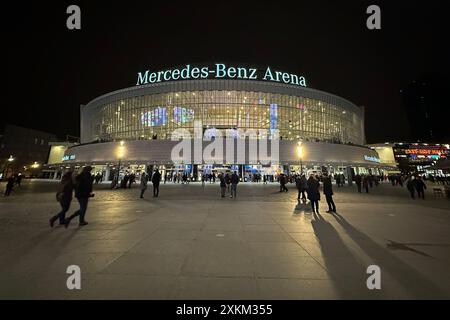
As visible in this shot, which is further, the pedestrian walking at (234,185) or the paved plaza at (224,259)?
the pedestrian walking at (234,185)

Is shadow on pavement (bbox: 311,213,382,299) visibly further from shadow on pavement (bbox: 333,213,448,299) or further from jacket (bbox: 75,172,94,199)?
jacket (bbox: 75,172,94,199)

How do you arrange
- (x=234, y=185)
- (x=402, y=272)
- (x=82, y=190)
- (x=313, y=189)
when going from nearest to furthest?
(x=402, y=272), (x=82, y=190), (x=313, y=189), (x=234, y=185)

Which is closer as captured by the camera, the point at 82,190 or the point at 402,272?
the point at 402,272

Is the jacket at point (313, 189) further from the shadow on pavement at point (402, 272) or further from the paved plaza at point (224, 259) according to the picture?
the shadow on pavement at point (402, 272)

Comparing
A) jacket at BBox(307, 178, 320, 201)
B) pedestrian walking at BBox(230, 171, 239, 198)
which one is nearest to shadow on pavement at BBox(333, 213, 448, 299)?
jacket at BBox(307, 178, 320, 201)

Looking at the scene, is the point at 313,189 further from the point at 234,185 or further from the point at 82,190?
the point at 82,190

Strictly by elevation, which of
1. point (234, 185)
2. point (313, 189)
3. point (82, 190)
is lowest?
point (234, 185)

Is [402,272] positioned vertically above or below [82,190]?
below

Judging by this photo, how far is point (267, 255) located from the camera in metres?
6.27

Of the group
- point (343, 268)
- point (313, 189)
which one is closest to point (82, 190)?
point (343, 268)

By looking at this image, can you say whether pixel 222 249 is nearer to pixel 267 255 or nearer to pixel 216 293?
pixel 267 255

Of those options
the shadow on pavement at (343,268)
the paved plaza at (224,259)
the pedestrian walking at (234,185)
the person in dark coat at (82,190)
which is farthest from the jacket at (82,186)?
the pedestrian walking at (234,185)

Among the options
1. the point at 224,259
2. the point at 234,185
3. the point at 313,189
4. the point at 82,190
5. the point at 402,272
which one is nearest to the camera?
the point at 402,272

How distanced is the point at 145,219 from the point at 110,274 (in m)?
6.45
